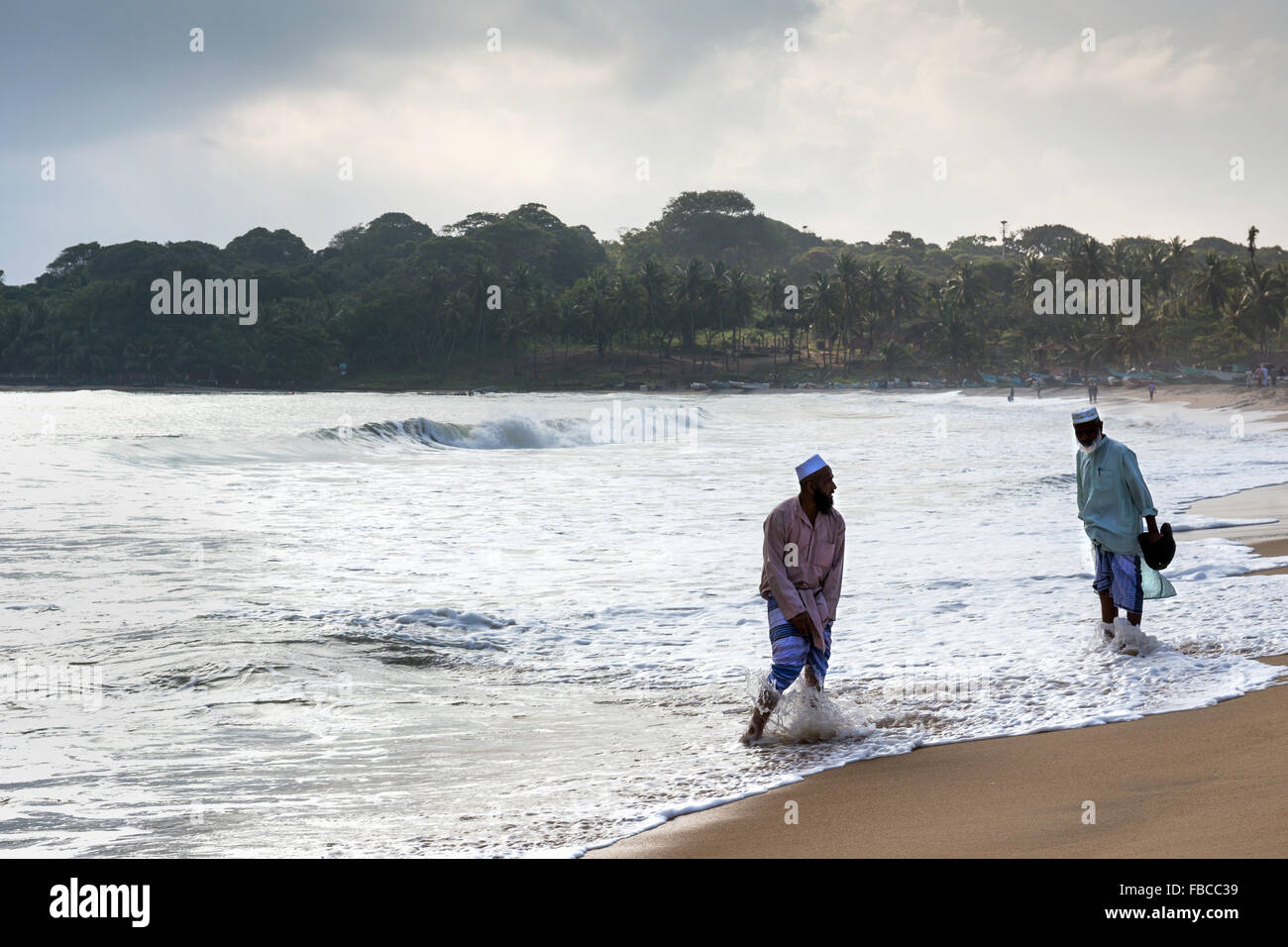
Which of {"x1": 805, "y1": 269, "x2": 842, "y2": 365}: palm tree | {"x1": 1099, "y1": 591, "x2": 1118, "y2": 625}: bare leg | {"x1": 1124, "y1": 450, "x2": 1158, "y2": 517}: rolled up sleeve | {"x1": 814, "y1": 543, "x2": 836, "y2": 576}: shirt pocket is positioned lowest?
{"x1": 1099, "y1": 591, "x2": 1118, "y2": 625}: bare leg

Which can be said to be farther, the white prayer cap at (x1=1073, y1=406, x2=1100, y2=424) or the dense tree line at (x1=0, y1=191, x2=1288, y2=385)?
the dense tree line at (x1=0, y1=191, x2=1288, y2=385)

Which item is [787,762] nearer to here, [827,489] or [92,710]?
[827,489]

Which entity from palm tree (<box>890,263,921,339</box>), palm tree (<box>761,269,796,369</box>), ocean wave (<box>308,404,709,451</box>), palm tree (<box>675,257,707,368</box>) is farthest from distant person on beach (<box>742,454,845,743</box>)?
palm tree (<box>890,263,921,339</box>)

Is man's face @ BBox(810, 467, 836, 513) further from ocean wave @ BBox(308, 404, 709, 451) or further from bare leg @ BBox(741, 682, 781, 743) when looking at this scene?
ocean wave @ BBox(308, 404, 709, 451)

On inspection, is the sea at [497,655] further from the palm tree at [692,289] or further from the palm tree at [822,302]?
the palm tree at [692,289]

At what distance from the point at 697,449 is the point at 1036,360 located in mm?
68800

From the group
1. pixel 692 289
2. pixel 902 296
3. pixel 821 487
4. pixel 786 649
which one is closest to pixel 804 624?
pixel 786 649

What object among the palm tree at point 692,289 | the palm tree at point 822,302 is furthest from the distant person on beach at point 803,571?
the palm tree at point 692,289

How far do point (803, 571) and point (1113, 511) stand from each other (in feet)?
8.05

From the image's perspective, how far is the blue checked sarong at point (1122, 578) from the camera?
6230 mm

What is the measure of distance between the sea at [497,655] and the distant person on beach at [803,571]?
0.35 metres

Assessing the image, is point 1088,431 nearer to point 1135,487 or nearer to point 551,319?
point 1135,487

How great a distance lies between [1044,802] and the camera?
4023 millimetres

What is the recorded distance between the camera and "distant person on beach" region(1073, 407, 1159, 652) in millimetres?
6137
